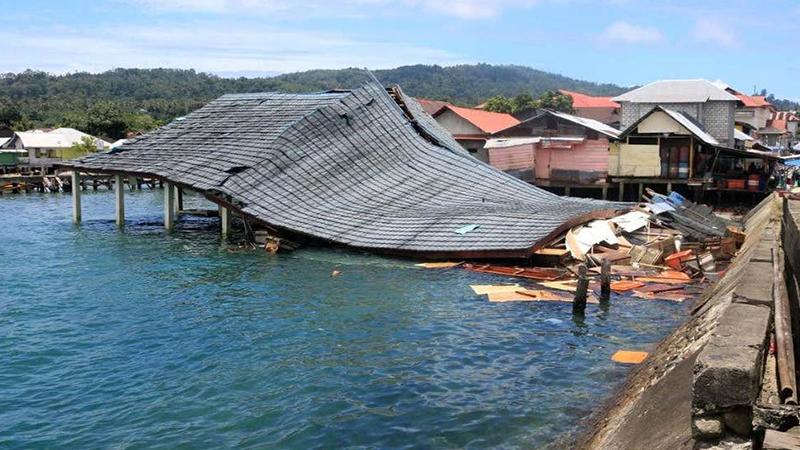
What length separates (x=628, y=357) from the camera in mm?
15344

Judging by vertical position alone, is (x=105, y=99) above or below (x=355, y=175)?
above

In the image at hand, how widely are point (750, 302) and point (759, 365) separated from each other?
3214mm

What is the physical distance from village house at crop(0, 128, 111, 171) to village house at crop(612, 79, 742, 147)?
171ft

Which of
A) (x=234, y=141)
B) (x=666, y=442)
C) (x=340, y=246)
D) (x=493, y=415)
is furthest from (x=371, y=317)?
(x=234, y=141)

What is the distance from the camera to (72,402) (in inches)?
529

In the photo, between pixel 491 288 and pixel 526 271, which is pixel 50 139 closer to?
pixel 526 271

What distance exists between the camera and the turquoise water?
12.1 metres

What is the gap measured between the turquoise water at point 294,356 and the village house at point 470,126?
2751cm

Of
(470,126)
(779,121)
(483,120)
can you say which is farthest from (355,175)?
(779,121)

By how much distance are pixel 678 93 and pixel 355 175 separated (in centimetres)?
3659

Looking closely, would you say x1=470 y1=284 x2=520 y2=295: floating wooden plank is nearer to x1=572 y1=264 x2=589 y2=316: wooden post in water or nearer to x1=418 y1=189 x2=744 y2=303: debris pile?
x1=418 y1=189 x2=744 y2=303: debris pile

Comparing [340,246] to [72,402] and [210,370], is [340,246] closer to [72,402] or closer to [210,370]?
[210,370]

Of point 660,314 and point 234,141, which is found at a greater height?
point 234,141

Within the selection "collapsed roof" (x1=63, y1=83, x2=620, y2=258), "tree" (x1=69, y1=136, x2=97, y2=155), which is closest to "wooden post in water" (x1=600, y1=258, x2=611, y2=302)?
"collapsed roof" (x1=63, y1=83, x2=620, y2=258)
